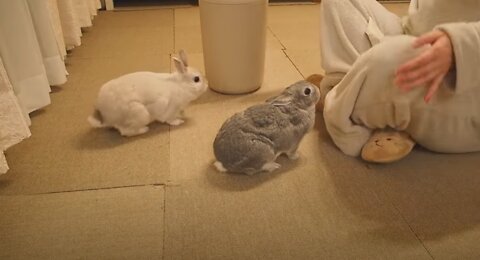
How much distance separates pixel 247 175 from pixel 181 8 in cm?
166

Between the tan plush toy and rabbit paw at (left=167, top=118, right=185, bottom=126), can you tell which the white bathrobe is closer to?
the tan plush toy

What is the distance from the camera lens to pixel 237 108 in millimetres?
1159

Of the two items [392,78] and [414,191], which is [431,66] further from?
[414,191]

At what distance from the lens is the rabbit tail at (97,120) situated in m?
1.00

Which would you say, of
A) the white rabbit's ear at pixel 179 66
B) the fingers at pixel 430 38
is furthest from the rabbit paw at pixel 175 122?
the fingers at pixel 430 38

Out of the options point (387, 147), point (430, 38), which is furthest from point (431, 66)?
point (387, 147)

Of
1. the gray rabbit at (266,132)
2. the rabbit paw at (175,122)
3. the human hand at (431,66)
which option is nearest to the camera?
the human hand at (431,66)

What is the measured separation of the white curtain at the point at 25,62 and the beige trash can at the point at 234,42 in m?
0.47

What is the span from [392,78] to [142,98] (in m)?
0.59

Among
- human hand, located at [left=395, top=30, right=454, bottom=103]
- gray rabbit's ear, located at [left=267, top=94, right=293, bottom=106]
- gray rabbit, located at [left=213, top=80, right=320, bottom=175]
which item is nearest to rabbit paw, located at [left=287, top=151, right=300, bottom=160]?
gray rabbit, located at [left=213, top=80, right=320, bottom=175]

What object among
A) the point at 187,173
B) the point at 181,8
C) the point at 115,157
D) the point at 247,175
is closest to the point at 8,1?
the point at 115,157

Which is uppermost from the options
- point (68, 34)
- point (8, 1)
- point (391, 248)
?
point (8, 1)

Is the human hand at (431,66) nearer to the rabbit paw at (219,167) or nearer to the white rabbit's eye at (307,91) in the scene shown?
the white rabbit's eye at (307,91)

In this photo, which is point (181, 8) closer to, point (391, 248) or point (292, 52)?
point (292, 52)
